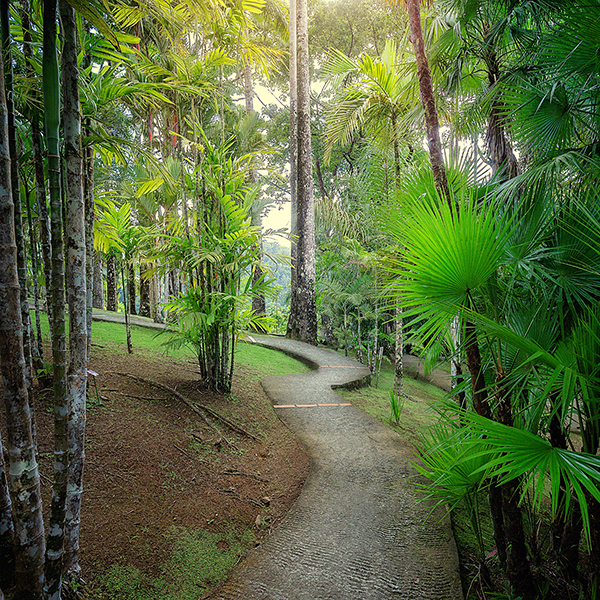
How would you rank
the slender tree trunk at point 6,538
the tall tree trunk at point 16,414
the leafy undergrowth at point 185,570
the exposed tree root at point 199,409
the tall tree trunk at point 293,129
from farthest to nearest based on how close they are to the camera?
the tall tree trunk at point 293,129, the exposed tree root at point 199,409, the leafy undergrowth at point 185,570, the slender tree trunk at point 6,538, the tall tree trunk at point 16,414

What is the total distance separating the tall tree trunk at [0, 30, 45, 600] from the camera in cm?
131

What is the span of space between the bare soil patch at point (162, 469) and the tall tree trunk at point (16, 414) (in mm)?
472

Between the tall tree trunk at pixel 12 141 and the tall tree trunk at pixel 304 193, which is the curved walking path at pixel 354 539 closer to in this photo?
the tall tree trunk at pixel 12 141

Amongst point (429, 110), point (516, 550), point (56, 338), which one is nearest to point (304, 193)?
point (429, 110)

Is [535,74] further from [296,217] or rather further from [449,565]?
[296,217]

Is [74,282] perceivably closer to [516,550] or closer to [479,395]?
[479,395]

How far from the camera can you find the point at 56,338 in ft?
5.06

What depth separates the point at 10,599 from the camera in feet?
4.78

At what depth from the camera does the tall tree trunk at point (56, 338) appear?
58.3 inches

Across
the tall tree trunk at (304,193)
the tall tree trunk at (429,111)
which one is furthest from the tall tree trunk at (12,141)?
the tall tree trunk at (304,193)

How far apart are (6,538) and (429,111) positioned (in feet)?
9.82

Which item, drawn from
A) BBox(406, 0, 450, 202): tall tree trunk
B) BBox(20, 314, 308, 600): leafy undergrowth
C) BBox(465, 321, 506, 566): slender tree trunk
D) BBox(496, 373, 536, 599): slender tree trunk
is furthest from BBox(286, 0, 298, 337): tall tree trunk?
BBox(496, 373, 536, 599): slender tree trunk

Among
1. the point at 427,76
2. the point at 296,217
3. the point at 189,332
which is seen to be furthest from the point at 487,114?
the point at 296,217

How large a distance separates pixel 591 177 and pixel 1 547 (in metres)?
3.16
